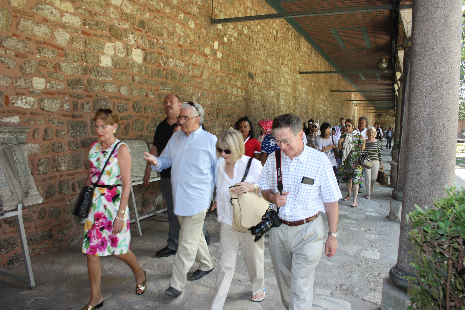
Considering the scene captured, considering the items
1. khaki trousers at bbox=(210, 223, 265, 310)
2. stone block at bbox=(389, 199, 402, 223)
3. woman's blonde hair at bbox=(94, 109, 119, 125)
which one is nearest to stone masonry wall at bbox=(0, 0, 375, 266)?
woman's blonde hair at bbox=(94, 109, 119, 125)

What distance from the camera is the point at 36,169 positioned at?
3.58 meters

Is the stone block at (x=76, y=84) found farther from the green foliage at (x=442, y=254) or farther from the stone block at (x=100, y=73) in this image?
the green foliage at (x=442, y=254)

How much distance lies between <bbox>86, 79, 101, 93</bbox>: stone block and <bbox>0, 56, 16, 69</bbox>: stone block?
0.85 meters

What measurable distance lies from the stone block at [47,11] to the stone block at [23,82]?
25.7 inches

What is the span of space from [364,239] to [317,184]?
9.22 feet

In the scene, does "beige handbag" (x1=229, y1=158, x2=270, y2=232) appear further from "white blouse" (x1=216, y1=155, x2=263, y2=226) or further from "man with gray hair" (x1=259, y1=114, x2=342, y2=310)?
"man with gray hair" (x1=259, y1=114, x2=342, y2=310)

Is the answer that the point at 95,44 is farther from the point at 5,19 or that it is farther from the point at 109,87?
the point at 5,19

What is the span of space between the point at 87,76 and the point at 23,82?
77 cm

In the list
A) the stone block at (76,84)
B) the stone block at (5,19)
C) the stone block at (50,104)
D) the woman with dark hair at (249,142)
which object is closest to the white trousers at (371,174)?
the woman with dark hair at (249,142)

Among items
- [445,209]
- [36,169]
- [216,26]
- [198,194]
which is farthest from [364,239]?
[216,26]

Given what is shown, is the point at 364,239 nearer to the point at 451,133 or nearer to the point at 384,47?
the point at 451,133

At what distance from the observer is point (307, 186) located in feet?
7.09

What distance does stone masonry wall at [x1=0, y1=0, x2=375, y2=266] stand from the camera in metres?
3.42

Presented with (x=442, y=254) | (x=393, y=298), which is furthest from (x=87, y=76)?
(x=442, y=254)
